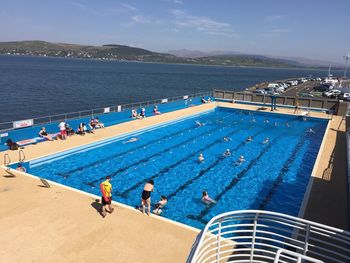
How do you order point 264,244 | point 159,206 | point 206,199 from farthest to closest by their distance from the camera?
point 206,199
point 159,206
point 264,244

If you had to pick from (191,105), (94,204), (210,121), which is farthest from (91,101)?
(94,204)

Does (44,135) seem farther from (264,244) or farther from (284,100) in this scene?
(284,100)

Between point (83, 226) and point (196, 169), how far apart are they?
9.68m

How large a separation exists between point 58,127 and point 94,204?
13320 mm

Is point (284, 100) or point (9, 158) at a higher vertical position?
point (284, 100)

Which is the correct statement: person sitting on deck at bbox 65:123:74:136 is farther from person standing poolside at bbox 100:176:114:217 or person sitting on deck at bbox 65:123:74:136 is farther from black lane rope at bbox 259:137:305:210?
black lane rope at bbox 259:137:305:210

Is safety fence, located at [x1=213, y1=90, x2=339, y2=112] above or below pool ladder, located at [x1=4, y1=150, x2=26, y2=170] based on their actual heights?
above

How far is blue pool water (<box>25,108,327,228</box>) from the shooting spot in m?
14.1

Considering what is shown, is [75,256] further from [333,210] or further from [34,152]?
[34,152]

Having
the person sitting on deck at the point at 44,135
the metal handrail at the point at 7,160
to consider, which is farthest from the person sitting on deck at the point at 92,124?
the metal handrail at the point at 7,160

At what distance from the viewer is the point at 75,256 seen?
7961 millimetres

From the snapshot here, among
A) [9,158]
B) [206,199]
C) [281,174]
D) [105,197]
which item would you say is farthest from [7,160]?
[281,174]

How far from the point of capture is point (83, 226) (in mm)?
9438

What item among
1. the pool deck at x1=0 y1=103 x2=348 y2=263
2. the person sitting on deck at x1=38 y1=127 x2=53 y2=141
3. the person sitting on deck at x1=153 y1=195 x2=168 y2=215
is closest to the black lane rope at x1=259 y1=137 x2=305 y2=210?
the pool deck at x1=0 y1=103 x2=348 y2=263
